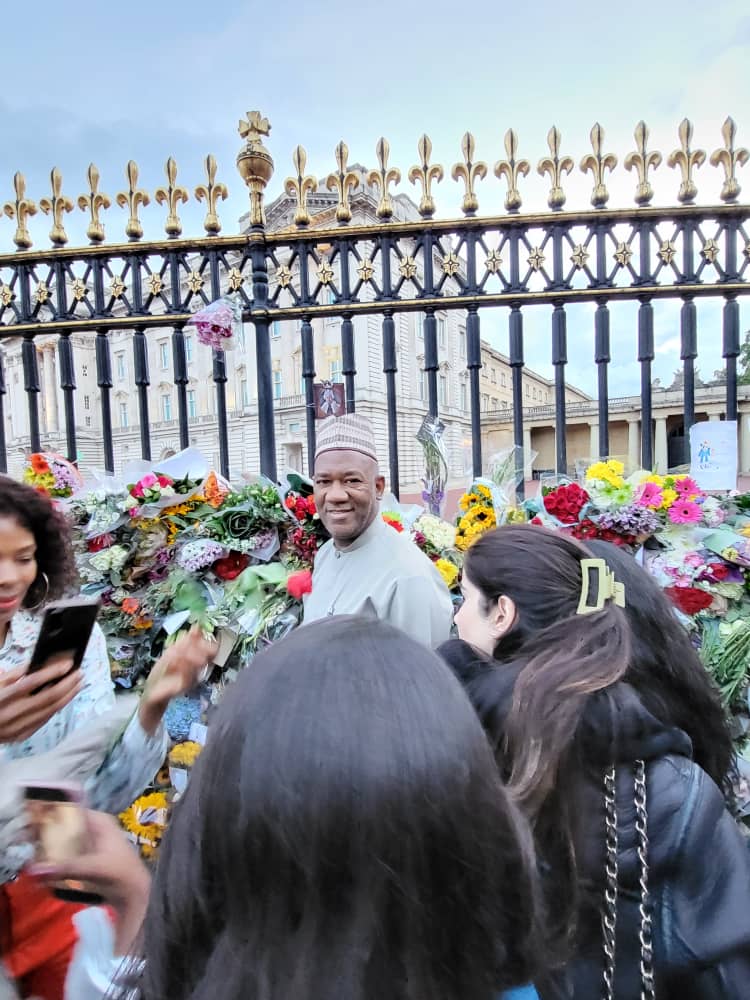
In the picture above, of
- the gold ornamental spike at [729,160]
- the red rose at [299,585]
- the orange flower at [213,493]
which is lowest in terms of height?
the red rose at [299,585]

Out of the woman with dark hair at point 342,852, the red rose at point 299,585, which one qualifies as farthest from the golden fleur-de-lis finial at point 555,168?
the woman with dark hair at point 342,852

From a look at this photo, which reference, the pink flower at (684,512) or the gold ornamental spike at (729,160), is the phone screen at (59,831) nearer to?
the pink flower at (684,512)

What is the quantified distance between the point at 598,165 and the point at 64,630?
142 inches

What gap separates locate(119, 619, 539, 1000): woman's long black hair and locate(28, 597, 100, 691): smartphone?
768mm

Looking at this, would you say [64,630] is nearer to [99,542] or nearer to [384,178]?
[99,542]

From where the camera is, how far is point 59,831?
37.3 inches

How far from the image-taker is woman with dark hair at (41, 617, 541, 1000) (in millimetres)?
619

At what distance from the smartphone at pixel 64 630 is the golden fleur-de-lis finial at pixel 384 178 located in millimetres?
2888

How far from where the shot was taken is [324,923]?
63cm

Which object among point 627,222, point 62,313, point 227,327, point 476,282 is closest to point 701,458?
point 627,222

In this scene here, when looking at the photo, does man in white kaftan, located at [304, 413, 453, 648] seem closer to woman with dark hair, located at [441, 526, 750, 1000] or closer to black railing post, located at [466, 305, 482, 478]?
black railing post, located at [466, 305, 482, 478]

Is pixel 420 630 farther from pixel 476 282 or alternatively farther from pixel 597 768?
pixel 476 282

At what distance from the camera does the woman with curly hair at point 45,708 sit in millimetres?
1355

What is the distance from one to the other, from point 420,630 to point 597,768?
1239mm
